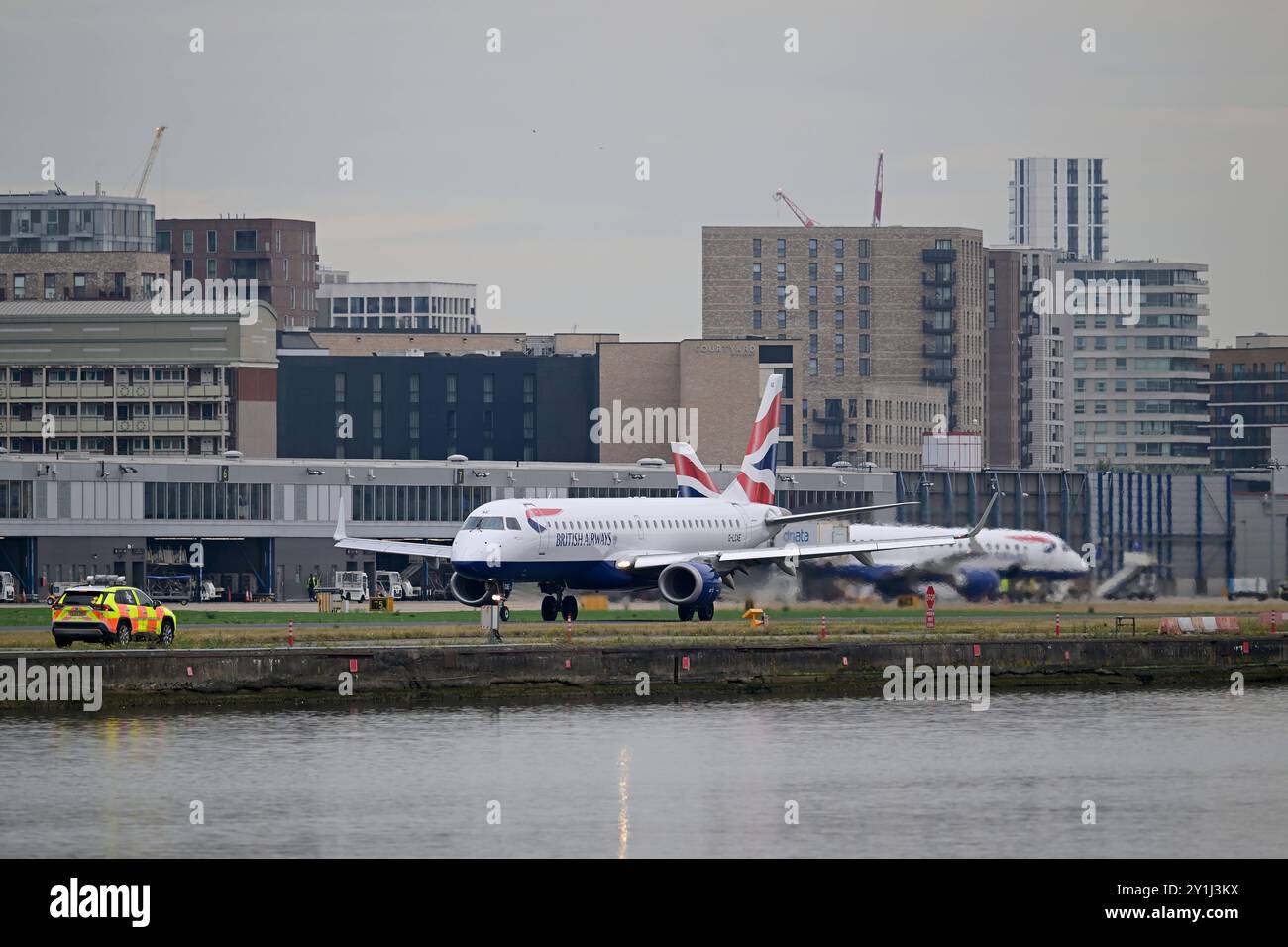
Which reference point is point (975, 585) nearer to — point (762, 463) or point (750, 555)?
point (762, 463)

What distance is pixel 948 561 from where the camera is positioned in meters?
110

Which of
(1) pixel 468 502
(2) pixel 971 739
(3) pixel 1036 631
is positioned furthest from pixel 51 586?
(2) pixel 971 739

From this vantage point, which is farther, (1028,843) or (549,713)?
(549,713)

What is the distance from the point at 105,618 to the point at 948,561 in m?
45.2

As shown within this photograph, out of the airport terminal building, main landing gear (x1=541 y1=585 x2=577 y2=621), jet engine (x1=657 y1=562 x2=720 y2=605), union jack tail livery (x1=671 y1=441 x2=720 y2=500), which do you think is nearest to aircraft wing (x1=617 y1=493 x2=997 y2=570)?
jet engine (x1=657 y1=562 x2=720 y2=605)

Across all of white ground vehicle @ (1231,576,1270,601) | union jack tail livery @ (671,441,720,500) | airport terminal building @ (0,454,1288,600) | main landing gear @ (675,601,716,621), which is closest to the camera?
main landing gear @ (675,601,716,621)

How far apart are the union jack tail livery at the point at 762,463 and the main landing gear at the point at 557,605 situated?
49.6ft

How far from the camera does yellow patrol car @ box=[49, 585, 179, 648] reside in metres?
78.3

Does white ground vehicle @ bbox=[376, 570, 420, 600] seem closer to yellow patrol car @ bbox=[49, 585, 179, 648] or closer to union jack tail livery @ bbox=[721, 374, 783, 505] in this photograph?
union jack tail livery @ bbox=[721, 374, 783, 505]

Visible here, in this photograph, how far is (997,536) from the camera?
121188 millimetres

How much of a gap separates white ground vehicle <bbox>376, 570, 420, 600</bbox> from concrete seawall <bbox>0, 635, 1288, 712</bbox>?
7063 centimetres

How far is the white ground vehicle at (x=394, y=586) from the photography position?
149 meters

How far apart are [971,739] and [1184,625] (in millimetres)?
25354
